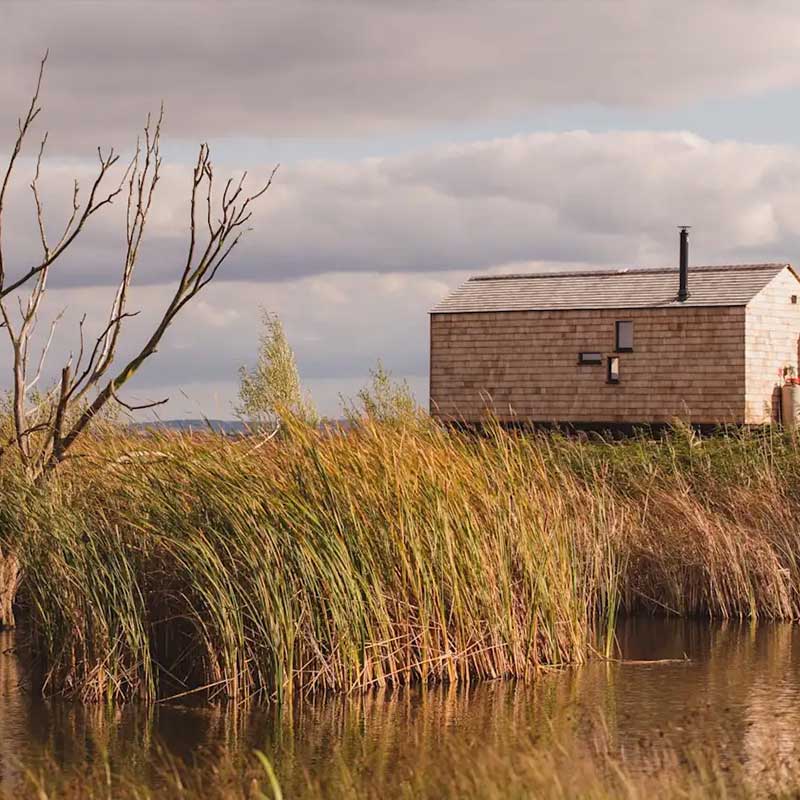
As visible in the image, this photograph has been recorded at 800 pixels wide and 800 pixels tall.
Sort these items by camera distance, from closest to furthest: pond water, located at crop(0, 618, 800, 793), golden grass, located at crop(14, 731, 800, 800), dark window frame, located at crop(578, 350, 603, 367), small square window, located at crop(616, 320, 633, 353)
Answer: golden grass, located at crop(14, 731, 800, 800) < pond water, located at crop(0, 618, 800, 793) < dark window frame, located at crop(578, 350, 603, 367) < small square window, located at crop(616, 320, 633, 353)

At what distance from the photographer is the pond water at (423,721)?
9.33 metres

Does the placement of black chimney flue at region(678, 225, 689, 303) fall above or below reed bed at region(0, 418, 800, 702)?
above

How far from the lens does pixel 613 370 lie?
39.3 metres

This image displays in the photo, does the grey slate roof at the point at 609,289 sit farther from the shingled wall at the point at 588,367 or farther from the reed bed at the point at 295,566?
the reed bed at the point at 295,566

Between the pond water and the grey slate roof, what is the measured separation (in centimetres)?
2740

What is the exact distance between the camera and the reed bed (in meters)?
10.8

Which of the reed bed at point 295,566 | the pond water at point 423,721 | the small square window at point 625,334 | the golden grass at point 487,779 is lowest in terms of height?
the pond water at point 423,721

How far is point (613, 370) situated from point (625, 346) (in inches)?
31.3

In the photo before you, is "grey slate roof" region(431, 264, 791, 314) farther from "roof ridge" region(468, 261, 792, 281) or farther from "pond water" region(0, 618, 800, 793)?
"pond water" region(0, 618, 800, 793)

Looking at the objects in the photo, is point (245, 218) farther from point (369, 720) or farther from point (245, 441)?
point (369, 720)

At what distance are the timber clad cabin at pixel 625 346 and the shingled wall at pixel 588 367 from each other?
0.09ft

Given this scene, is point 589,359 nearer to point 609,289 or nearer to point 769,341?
point 609,289

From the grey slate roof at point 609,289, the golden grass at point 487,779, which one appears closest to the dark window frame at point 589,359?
the grey slate roof at point 609,289

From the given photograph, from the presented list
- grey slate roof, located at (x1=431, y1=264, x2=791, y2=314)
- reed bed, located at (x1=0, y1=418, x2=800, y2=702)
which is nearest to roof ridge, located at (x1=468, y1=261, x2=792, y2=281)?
grey slate roof, located at (x1=431, y1=264, x2=791, y2=314)
